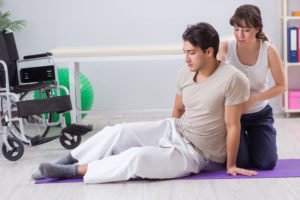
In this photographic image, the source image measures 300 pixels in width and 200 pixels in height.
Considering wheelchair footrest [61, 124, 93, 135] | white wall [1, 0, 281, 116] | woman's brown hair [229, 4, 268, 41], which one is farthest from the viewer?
white wall [1, 0, 281, 116]

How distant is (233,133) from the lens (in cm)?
342

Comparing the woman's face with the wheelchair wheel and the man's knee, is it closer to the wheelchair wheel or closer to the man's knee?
the man's knee

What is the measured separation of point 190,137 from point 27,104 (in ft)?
4.27

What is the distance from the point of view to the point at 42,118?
16.6 feet

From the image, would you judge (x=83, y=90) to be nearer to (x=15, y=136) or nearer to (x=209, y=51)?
(x=15, y=136)

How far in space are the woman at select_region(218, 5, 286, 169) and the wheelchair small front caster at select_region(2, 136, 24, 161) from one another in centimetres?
139

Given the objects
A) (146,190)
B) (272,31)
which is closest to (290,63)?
(272,31)

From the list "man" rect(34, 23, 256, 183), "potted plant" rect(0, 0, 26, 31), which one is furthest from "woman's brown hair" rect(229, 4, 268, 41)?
"potted plant" rect(0, 0, 26, 31)

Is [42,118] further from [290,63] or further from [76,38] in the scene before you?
[290,63]

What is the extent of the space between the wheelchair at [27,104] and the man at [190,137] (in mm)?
824

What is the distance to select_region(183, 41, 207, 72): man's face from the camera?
3406mm

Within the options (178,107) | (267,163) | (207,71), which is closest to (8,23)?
(178,107)

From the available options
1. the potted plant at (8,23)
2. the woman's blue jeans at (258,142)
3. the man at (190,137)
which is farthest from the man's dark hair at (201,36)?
the potted plant at (8,23)

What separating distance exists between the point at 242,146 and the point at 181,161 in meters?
0.36
